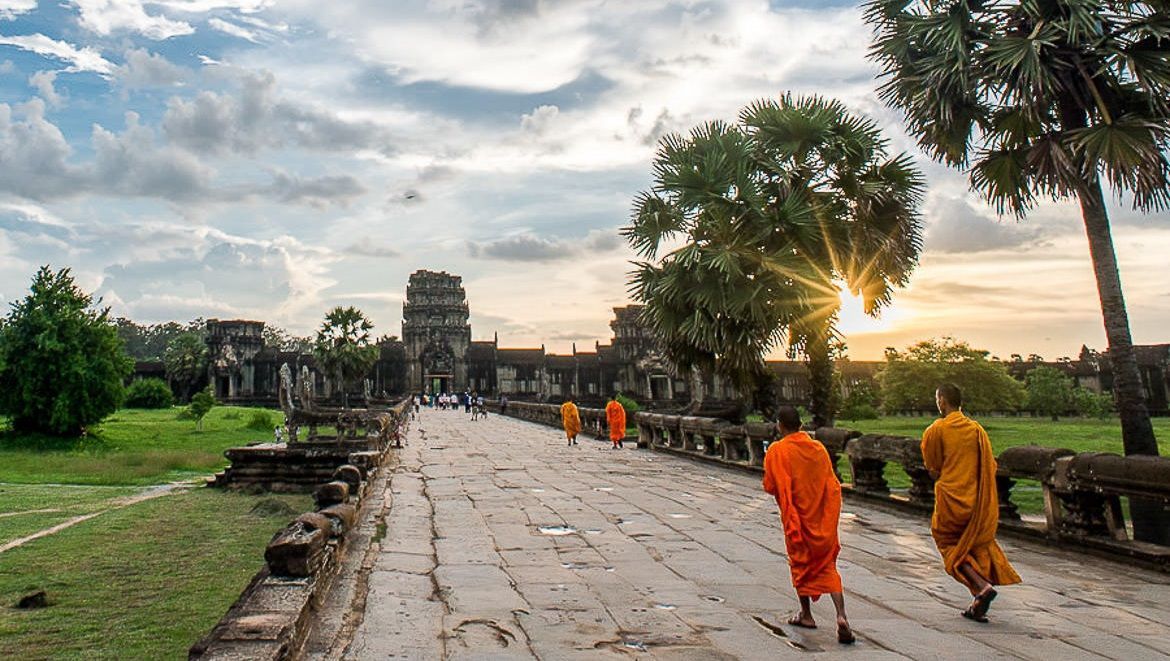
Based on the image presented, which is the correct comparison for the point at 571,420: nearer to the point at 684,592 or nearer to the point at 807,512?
the point at 684,592

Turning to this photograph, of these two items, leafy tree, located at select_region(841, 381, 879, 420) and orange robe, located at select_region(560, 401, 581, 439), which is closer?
orange robe, located at select_region(560, 401, 581, 439)

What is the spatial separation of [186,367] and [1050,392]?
5414 cm

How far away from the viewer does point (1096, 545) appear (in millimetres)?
5719

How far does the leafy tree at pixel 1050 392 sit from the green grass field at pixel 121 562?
139 feet

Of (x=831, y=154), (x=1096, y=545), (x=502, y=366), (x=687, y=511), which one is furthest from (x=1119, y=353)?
(x=502, y=366)

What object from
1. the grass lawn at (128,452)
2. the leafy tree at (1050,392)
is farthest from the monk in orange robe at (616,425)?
the leafy tree at (1050,392)

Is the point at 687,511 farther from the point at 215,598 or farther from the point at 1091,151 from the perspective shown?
the point at 1091,151

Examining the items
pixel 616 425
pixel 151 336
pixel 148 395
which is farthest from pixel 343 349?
pixel 151 336

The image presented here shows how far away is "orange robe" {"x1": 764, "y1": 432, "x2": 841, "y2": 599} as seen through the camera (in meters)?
3.96

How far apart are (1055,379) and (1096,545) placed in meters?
42.4

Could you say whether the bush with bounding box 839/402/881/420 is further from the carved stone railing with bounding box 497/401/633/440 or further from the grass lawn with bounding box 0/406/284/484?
the grass lawn with bounding box 0/406/284/484

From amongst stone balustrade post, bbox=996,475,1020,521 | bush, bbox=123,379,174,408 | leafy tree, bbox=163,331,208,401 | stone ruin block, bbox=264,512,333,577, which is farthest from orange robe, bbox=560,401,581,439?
Result: leafy tree, bbox=163,331,208,401

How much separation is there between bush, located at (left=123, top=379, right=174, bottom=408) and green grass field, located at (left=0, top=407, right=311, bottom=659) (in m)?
32.9

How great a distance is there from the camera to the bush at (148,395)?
4394cm
